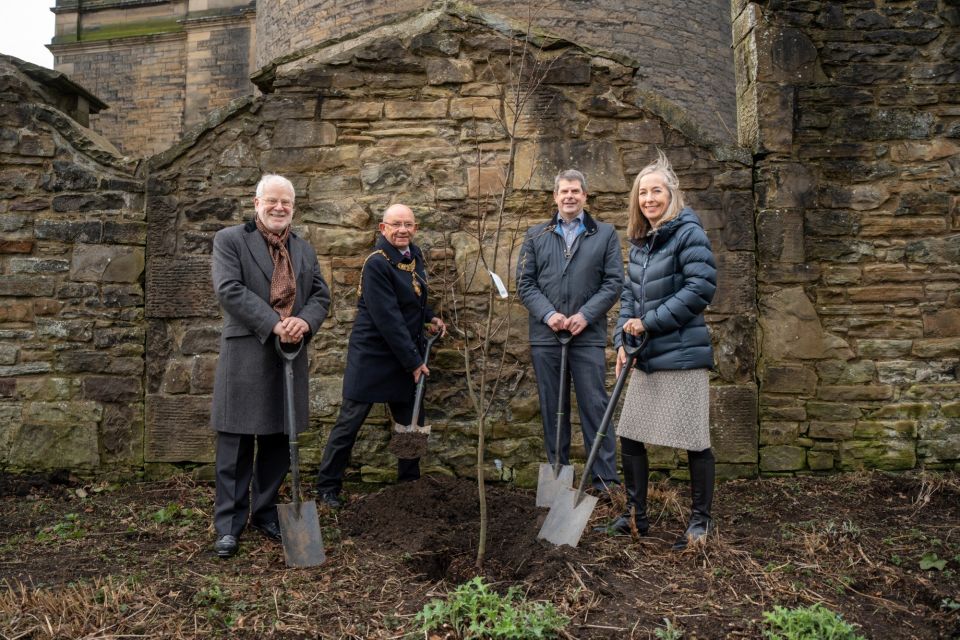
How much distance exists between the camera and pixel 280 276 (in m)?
3.89

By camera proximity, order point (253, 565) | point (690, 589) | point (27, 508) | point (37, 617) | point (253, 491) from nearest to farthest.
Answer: point (37, 617), point (690, 589), point (253, 565), point (253, 491), point (27, 508)

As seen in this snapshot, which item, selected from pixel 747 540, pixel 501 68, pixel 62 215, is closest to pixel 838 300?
pixel 747 540

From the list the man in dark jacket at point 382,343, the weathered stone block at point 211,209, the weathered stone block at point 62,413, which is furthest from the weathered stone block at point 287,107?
the weathered stone block at point 62,413

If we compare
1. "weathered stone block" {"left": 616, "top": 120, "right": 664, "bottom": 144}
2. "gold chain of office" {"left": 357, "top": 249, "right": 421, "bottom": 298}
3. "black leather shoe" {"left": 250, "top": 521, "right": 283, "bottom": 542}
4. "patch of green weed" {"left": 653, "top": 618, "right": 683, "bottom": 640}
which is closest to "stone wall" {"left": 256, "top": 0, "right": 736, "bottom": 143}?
"weathered stone block" {"left": 616, "top": 120, "right": 664, "bottom": 144}

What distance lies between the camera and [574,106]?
5.23m

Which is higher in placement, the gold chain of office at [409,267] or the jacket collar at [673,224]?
the jacket collar at [673,224]

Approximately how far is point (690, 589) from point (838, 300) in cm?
292

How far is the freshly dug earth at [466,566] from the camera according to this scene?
2.88m

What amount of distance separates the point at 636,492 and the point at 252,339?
6.86 ft

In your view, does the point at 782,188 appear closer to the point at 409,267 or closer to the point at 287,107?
the point at 409,267

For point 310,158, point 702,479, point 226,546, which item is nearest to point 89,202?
point 310,158

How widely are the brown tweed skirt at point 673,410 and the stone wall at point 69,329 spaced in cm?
353

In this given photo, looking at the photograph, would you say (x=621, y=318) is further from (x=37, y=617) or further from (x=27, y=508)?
(x=27, y=508)

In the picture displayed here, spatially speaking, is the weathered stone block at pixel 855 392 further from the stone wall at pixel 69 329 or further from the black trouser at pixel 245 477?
the stone wall at pixel 69 329
